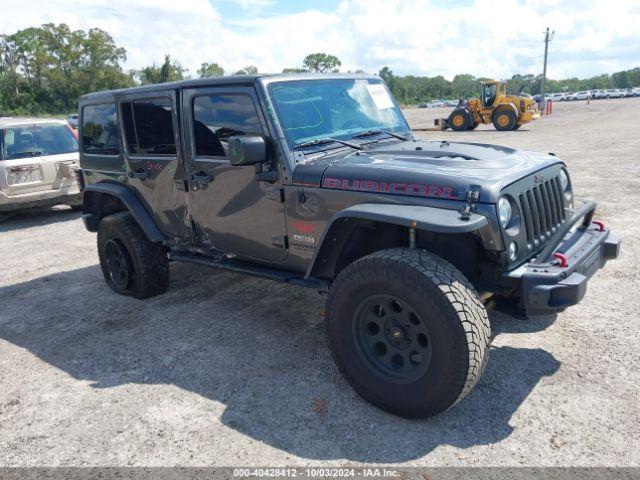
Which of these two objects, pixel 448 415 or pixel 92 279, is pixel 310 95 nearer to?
→ pixel 448 415

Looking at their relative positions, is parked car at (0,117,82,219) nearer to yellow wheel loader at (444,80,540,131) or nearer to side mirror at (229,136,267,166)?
side mirror at (229,136,267,166)

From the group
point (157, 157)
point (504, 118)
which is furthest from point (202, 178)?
point (504, 118)

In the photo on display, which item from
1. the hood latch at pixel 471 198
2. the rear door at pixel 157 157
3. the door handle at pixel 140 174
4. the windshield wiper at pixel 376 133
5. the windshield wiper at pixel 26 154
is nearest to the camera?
the hood latch at pixel 471 198

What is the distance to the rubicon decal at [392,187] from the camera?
124 inches

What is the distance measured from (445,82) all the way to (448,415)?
116589 mm

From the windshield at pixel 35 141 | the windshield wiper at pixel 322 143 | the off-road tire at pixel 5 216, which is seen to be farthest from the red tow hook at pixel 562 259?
the off-road tire at pixel 5 216

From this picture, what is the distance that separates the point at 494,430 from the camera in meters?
3.03

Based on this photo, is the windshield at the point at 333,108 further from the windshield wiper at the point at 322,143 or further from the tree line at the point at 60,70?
the tree line at the point at 60,70

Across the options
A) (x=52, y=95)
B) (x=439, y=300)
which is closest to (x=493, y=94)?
(x=439, y=300)

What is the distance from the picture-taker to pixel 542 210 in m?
3.48

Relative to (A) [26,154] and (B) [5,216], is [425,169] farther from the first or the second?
(B) [5,216]

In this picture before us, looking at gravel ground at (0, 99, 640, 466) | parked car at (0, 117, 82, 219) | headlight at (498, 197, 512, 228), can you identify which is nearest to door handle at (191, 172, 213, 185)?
gravel ground at (0, 99, 640, 466)

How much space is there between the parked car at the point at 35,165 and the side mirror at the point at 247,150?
21.8ft

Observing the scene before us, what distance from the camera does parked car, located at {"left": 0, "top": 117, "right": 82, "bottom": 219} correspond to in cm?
876
